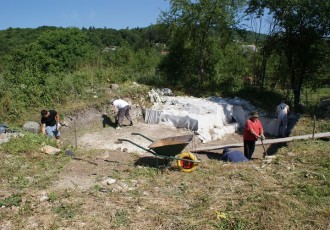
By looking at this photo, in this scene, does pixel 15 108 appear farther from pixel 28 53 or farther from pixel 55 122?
pixel 28 53

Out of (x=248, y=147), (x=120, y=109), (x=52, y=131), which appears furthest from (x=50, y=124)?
(x=248, y=147)

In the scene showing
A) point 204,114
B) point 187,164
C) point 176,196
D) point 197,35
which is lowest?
point 176,196

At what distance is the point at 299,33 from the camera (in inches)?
524

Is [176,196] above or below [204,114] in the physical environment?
below

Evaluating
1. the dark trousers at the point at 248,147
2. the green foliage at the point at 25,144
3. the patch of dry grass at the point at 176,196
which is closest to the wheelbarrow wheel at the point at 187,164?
the patch of dry grass at the point at 176,196

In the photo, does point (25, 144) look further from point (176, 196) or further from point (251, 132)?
point (251, 132)

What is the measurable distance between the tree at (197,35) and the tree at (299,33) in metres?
1.35

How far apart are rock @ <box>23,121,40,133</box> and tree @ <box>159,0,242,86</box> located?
24.7 feet

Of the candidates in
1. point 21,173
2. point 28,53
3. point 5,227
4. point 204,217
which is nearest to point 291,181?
point 204,217

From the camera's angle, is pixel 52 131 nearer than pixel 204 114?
Yes

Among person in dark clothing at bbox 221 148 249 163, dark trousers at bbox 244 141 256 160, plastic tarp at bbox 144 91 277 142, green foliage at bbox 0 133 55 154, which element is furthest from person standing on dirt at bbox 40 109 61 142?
dark trousers at bbox 244 141 256 160

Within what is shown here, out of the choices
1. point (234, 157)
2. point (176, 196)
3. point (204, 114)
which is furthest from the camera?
point (204, 114)

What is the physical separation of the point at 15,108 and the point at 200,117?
602 centimetres

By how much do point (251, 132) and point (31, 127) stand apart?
6252 mm
